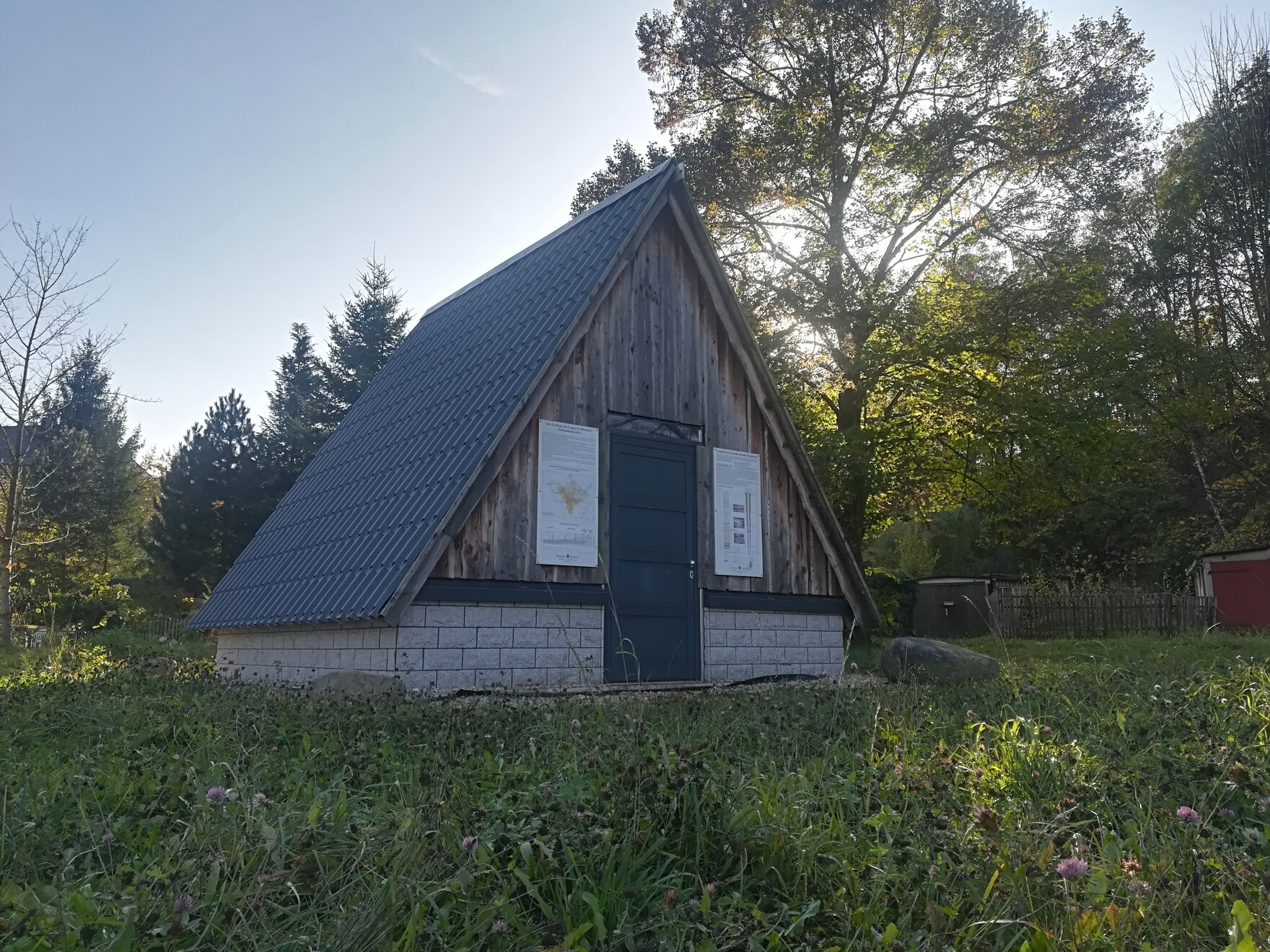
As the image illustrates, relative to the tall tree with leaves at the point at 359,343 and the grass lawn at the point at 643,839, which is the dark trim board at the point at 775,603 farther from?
the tall tree with leaves at the point at 359,343

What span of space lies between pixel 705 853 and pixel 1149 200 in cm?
3462

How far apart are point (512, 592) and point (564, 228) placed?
20.3 ft

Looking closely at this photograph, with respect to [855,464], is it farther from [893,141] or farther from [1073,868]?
[1073,868]

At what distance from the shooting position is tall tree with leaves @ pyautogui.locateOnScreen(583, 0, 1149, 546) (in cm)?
2303

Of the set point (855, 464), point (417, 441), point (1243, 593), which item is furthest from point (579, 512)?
point (1243, 593)

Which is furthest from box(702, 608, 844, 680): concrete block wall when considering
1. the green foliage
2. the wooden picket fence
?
the green foliage

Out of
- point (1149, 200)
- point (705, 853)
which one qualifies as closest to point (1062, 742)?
point (705, 853)

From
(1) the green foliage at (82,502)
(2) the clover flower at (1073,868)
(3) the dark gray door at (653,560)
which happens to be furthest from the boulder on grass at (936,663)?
(1) the green foliage at (82,502)

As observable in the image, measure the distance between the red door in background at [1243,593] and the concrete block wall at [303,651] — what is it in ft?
67.6

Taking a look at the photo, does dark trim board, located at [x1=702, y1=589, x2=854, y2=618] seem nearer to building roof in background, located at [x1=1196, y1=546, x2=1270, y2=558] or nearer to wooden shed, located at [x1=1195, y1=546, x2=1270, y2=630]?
wooden shed, located at [x1=1195, y1=546, x2=1270, y2=630]

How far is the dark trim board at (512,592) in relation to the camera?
9.23m

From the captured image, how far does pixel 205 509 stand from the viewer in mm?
33250

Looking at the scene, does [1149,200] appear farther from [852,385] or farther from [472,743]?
[472,743]

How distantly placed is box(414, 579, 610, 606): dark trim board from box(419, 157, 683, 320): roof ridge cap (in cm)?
499
